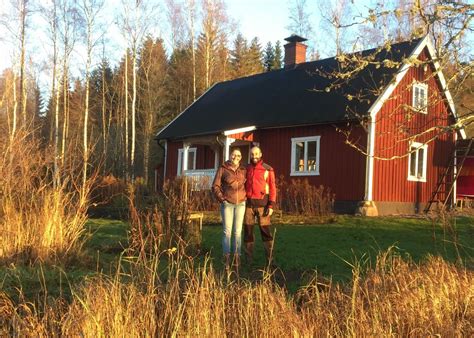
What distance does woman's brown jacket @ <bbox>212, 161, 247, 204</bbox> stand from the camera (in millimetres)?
7250

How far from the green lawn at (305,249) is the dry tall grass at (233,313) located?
0.61 m

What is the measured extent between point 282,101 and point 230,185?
13.3m

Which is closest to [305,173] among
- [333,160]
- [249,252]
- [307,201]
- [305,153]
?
[305,153]

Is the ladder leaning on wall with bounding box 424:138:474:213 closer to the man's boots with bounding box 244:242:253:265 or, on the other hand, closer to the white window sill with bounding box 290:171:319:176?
the white window sill with bounding box 290:171:319:176

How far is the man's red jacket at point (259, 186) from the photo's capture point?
7521 mm

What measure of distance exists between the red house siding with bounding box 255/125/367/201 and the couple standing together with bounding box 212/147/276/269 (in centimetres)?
897

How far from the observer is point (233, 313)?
3.76 meters

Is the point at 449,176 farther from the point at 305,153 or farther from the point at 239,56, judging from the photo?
the point at 239,56

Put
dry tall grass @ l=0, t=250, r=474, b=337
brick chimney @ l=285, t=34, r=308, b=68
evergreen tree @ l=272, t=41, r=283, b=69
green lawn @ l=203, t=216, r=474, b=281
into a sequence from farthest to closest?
1. evergreen tree @ l=272, t=41, r=283, b=69
2. brick chimney @ l=285, t=34, r=308, b=68
3. green lawn @ l=203, t=216, r=474, b=281
4. dry tall grass @ l=0, t=250, r=474, b=337

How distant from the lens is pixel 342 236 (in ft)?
33.8

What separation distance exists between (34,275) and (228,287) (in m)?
2.24

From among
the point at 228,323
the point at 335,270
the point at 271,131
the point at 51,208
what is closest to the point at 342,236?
the point at 335,270

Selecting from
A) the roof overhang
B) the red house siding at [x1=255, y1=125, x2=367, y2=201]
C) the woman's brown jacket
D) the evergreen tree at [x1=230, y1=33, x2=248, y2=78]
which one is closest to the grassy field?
the woman's brown jacket

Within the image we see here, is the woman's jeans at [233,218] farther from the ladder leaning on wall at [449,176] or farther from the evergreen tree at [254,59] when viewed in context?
the evergreen tree at [254,59]
